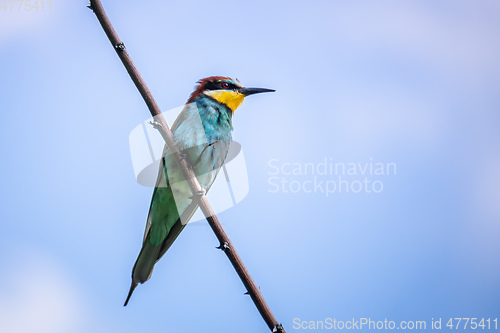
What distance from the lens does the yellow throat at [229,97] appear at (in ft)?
10.9

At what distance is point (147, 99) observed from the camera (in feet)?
5.99

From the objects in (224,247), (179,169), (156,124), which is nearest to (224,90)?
(179,169)

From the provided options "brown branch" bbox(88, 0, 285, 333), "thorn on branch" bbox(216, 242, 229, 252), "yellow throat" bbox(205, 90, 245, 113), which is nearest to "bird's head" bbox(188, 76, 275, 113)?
"yellow throat" bbox(205, 90, 245, 113)

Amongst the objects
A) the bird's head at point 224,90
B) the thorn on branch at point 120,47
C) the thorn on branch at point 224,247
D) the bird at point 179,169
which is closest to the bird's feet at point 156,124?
the thorn on branch at point 120,47

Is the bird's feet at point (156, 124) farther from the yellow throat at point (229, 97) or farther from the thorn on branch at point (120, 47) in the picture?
the yellow throat at point (229, 97)

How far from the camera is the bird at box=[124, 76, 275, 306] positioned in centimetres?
280

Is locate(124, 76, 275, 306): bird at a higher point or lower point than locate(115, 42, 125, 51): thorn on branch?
lower

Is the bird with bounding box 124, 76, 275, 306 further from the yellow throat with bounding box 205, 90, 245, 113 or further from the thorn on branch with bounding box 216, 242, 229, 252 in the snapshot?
the thorn on branch with bounding box 216, 242, 229, 252

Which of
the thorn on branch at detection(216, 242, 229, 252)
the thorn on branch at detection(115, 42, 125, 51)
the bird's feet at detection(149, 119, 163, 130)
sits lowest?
the thorn on branch at detection(216, 242, 229, 252)

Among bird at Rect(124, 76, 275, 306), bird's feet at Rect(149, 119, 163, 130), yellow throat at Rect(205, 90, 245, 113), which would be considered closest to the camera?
bird's feet at Rect(149, 119, 163, 130)

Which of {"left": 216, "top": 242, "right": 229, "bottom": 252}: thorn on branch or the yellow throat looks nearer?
{"left": 216, "top": 242, "right": 229, "bottom": 252}: thorn on branch

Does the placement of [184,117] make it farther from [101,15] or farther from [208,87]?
[101,15]

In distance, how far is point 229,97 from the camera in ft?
11.0

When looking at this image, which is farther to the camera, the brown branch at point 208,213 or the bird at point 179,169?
the bird at point 179,169
